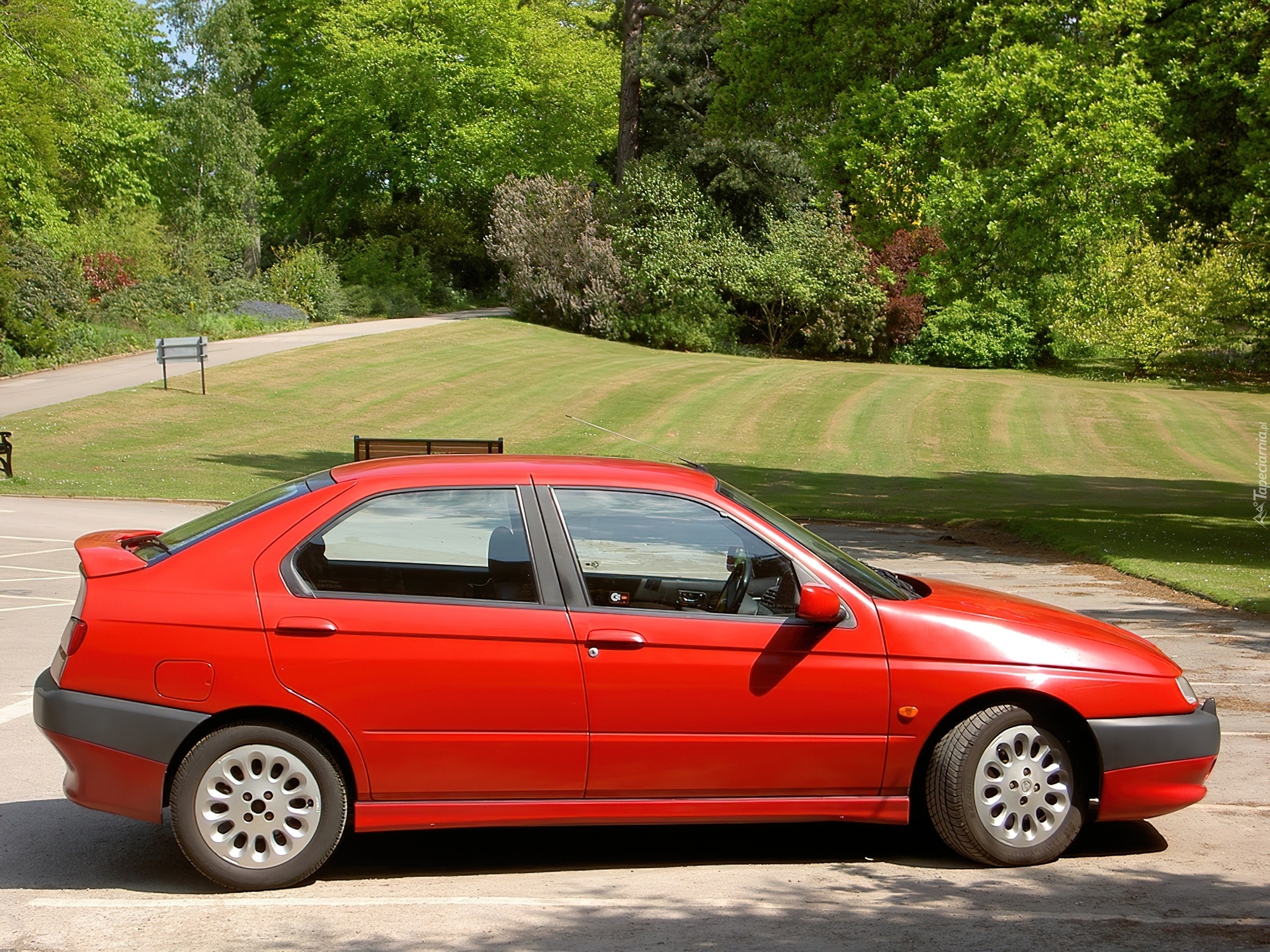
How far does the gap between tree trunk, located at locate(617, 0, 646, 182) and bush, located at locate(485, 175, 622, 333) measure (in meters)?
2.79

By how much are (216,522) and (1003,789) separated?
3383 mm

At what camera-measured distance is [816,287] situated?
4541 centimetres

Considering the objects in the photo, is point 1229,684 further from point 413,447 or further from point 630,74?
point 630,74

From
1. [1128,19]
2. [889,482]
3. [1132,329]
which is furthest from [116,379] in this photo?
[1132,329]

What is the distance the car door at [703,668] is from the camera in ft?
16.5

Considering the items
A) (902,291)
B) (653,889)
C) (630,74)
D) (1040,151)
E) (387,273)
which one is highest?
(630,74)

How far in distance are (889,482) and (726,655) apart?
Answer: 70.3 feet

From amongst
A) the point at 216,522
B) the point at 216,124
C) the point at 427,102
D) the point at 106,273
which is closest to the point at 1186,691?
the point at 216,522

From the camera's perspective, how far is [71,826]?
565 cm

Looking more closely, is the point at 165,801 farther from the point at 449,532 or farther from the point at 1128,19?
the point at 1128,19

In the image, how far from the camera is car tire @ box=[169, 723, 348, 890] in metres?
4.82

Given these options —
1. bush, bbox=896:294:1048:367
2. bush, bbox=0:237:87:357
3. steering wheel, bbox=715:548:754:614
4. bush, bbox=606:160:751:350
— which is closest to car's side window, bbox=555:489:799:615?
steering wheel, bbox=715:548:754:614

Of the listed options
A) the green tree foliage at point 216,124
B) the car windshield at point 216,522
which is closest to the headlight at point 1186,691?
the car windshield at point 216,522

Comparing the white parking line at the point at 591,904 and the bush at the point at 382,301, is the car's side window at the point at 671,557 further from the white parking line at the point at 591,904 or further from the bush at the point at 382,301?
the bush at the point at 382,301
